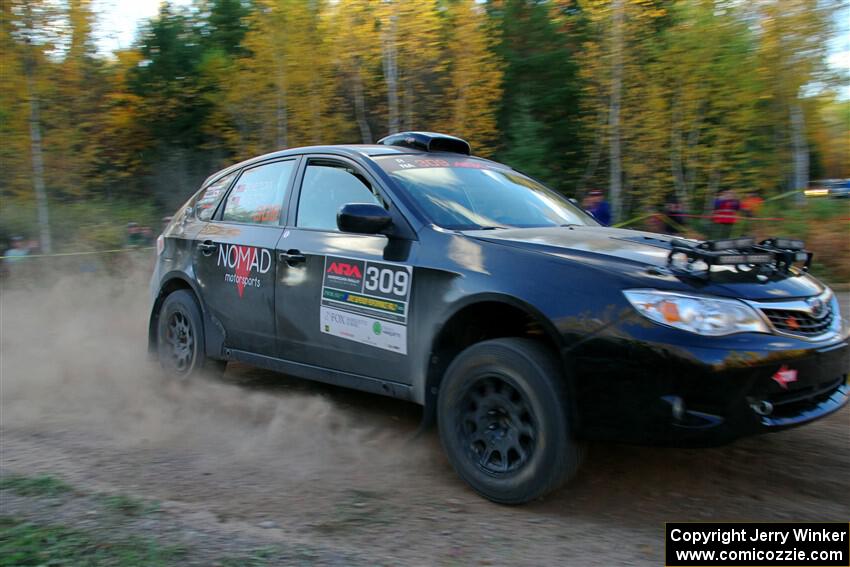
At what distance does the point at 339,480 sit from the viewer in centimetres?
418

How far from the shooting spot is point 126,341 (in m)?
8.58

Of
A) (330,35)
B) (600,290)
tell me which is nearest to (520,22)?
(330,35)

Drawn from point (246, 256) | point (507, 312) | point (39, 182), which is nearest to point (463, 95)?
point (39, 182)

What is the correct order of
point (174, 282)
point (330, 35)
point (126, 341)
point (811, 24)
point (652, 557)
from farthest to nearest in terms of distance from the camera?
point (330, 35) < point (811, 24) < point (126, 341) < point (174, 282) < point (652, 557)

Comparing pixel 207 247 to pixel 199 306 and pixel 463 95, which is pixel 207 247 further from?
pixel 463 95

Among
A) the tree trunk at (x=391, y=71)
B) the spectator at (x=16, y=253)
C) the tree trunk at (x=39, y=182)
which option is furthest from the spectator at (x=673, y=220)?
the tree trunk at (x=39, y=182)

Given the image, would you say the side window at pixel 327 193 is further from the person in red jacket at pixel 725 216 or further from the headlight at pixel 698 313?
the person in red jacket at pixel 725 216

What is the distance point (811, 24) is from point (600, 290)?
1376 cm

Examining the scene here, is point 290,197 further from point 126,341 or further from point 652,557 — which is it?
point 126,341

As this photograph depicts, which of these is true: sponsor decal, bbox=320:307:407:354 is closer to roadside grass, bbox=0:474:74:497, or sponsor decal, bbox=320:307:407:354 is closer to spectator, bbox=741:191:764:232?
roadside grass, bbox=0:474:74:497

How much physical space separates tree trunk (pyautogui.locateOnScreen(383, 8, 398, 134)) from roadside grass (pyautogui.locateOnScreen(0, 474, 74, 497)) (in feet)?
54.3

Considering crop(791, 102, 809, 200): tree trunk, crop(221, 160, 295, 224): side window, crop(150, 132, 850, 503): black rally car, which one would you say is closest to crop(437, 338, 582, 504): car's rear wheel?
crop(150, 132, 850, 503): black rally car

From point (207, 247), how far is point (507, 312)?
2805mm

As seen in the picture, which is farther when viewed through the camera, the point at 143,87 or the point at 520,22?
the point at 143,87
